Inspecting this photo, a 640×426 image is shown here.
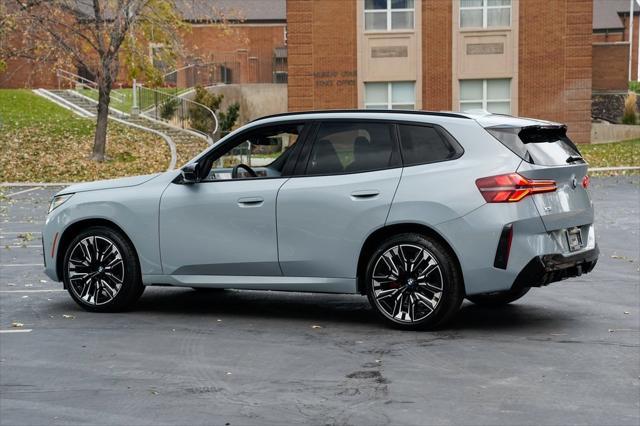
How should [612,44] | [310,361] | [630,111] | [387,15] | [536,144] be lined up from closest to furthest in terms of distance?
1. [310,361]
2. [536,144]
3. [387,15]
4. [630,111]
5. [612,44]

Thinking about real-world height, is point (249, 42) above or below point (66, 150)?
above

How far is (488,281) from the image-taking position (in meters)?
8.42

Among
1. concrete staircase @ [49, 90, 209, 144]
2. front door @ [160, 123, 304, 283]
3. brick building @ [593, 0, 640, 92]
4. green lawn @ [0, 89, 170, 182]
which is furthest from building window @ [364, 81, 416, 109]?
front door @ [160, 123, 304, 283]

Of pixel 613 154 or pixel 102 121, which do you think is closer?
pixel 102 121

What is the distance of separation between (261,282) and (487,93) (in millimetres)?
38306

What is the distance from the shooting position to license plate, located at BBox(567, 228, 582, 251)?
8.71m

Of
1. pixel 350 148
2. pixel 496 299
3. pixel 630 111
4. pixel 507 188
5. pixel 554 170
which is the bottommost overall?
Answer: pixel 630 111

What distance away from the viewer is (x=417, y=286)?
28.2 feet

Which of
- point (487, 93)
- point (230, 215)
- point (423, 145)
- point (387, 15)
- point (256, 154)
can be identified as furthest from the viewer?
point (487, 93)

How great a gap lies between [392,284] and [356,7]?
38.1 m

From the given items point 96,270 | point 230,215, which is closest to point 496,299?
point 230,215

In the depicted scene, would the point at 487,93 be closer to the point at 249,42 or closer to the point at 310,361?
the point at 249,42

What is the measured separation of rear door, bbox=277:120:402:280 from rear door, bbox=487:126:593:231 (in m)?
0.98

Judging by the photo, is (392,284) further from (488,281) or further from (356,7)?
(356,7)
